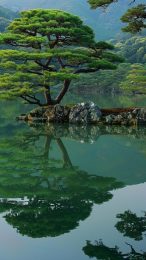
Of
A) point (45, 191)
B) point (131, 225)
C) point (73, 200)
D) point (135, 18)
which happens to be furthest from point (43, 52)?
point (131, 225)

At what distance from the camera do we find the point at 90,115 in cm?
2336

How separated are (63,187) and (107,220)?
2.47m

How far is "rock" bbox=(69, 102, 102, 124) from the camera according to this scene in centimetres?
2320

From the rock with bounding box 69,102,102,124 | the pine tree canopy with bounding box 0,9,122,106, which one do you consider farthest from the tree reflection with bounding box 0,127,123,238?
the pine tree canopy with bounding box 0,9,122,106

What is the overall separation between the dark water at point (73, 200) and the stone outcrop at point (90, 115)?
597 cm

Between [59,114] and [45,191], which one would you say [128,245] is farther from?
[59,114]

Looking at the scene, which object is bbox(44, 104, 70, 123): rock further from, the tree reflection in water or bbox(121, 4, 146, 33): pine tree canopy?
the tree reflection in water

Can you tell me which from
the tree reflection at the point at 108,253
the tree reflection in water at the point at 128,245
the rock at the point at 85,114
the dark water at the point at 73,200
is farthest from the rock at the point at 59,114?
the tree reflection at the point at 108,253

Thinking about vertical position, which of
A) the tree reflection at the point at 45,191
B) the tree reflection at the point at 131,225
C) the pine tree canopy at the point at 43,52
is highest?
the pine tree canopy at the point at 43,52

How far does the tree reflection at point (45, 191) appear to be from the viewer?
24.1 ft

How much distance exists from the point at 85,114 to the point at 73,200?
1492 cm

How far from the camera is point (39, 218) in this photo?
24.7 ft

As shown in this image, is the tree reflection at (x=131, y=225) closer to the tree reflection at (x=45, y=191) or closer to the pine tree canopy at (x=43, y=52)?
the tree reflection at (x=45, y=191)

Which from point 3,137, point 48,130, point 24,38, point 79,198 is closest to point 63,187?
point 79,198
